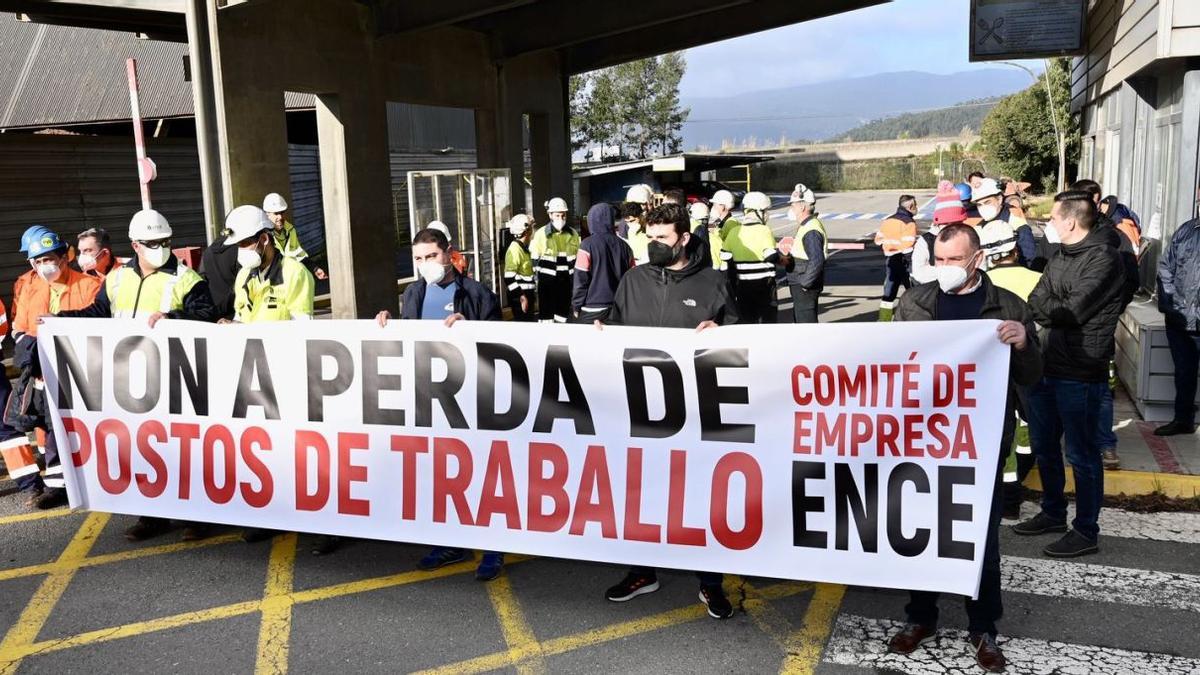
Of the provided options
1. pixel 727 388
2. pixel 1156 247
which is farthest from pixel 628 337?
pixel 1156 247

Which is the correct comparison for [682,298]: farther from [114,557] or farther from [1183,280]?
[1183,280]

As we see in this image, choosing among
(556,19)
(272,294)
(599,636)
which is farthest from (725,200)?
(556,19)

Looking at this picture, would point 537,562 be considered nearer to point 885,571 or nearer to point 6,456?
point 885,571

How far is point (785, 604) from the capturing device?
5012mm

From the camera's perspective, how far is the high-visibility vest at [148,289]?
601 cm

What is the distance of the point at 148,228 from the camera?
6.14 m

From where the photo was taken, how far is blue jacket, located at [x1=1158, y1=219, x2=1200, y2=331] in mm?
7098

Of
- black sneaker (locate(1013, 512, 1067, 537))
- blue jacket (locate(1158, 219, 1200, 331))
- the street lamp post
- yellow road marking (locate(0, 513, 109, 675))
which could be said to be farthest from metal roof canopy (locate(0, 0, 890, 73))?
the street lamp post

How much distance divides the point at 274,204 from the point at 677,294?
7.42 metres

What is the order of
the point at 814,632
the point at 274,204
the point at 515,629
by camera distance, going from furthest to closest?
1. the point at 274,204
2. the point at 515,629
3. the point at 814,632

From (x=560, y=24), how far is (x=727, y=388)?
527 inches

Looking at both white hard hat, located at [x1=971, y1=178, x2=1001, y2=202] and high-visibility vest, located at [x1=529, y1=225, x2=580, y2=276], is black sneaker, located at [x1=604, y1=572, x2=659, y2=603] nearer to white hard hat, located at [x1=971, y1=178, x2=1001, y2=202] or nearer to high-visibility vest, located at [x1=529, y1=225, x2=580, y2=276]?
white hard hat, located at [x1=971, y1=178, x2=1001, y2=202]

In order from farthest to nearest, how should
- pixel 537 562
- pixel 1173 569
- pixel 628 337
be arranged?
pixel 537 562 < pixel 1173 569 < pixel 628 337

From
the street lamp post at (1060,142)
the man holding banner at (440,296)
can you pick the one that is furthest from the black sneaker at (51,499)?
the street lamp post at (1060,142)
